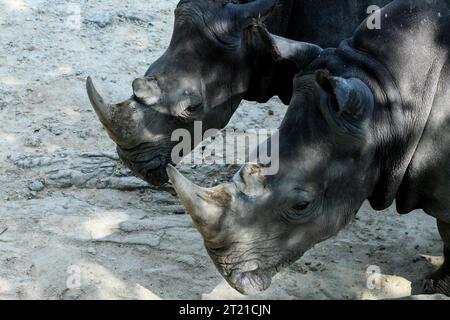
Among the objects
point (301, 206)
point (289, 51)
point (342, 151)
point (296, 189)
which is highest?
point (289, 51)

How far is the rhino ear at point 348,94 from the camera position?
466 centimetres

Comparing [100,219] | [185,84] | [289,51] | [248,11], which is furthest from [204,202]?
[100,219]

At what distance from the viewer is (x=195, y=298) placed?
19.8 feet

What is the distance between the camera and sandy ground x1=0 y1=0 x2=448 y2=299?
6.17m

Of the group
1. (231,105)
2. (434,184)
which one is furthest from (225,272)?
(231,105)

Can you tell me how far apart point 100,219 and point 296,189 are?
2465mm

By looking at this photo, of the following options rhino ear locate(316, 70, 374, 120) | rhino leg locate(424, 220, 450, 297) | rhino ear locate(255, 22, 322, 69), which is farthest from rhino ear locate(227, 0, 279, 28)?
rhino leg locate(424, 220, 450, 297)

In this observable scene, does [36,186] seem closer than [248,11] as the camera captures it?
No

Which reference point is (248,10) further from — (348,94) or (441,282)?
(441,282)

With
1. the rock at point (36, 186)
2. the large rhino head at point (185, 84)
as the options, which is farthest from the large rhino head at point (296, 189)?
the rock at point (36, 186)

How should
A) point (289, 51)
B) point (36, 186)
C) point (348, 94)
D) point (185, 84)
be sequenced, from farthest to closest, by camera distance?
1. point (36, 186)
2. point (185, 84)
3. point (289, 51)
4. point (348, 94)

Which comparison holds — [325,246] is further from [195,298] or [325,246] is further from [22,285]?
[22,285]

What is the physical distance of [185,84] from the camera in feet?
20.2

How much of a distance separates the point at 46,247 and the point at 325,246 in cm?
219
